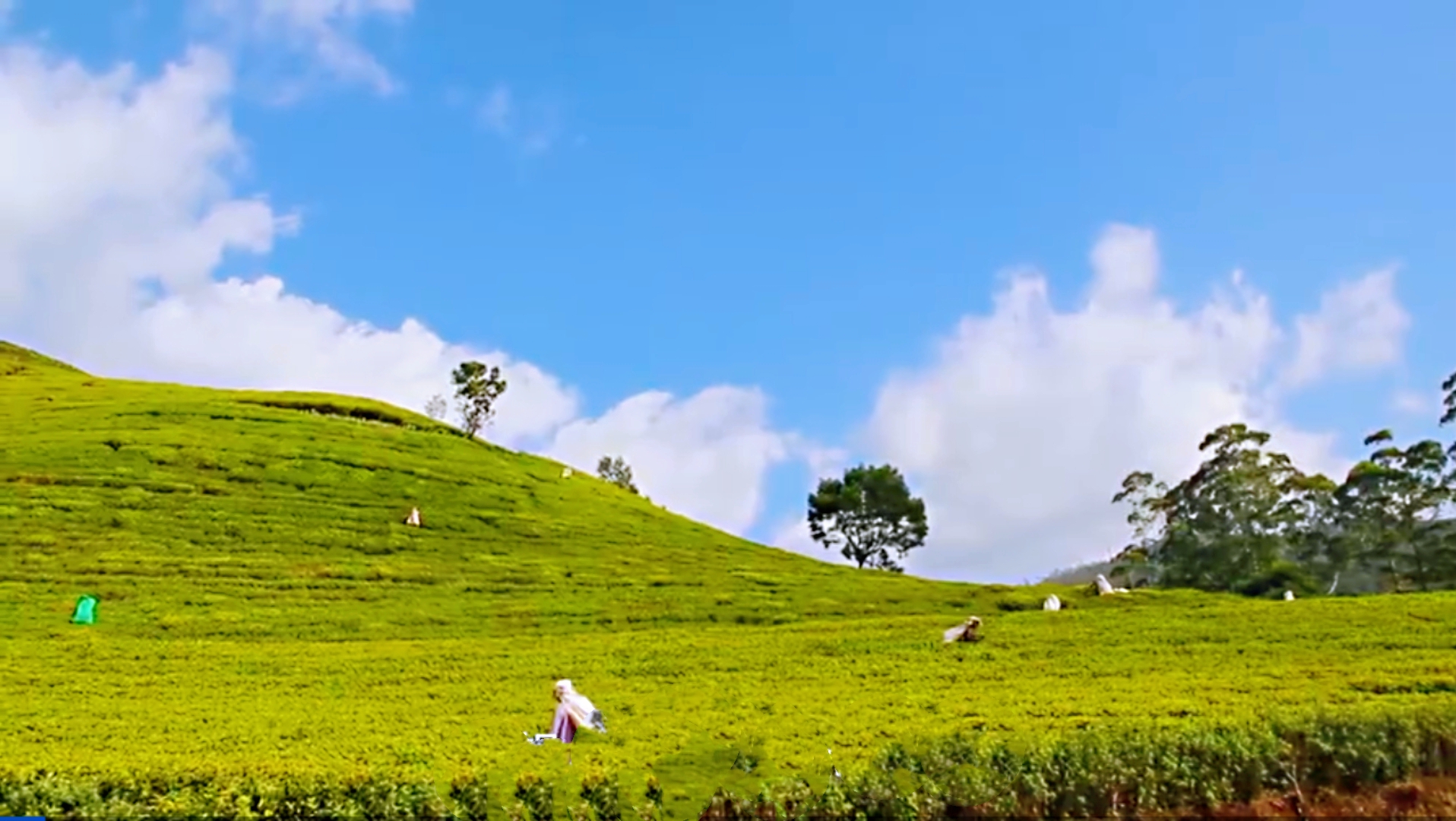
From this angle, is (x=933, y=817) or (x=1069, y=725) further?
(x=1069, y=725)

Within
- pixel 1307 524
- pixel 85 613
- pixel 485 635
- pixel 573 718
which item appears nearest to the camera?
pixel 573 718

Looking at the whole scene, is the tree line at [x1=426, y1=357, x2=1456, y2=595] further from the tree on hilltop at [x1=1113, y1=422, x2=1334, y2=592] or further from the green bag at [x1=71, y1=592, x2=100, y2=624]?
the green bag at [x1=71, y1=592, x2=100, y2=624]

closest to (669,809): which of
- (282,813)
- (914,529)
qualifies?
(282,813)

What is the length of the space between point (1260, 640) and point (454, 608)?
19317 millimetres

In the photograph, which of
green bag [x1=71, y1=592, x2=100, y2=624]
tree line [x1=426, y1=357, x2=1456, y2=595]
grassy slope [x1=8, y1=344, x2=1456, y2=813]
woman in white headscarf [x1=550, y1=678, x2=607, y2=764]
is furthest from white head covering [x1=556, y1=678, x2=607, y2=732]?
tree line [x1=426, y1=357, x2=1456, y2=595]

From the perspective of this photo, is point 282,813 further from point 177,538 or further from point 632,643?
point 177,538

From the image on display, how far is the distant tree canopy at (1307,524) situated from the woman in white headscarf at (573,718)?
44010 millimetres

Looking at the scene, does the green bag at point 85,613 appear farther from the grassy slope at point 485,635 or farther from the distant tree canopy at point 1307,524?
the distant tree canopy at point 1307,524

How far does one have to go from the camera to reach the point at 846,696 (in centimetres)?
1773

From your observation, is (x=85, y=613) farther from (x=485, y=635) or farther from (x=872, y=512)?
(x=872, y=512)

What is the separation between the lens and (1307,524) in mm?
55125

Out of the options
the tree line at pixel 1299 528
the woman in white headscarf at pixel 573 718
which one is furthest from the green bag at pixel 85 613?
the tree line at pixel 1299 528

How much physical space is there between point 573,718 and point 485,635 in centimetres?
1177

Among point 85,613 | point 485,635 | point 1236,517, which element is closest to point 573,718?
point 485,635
